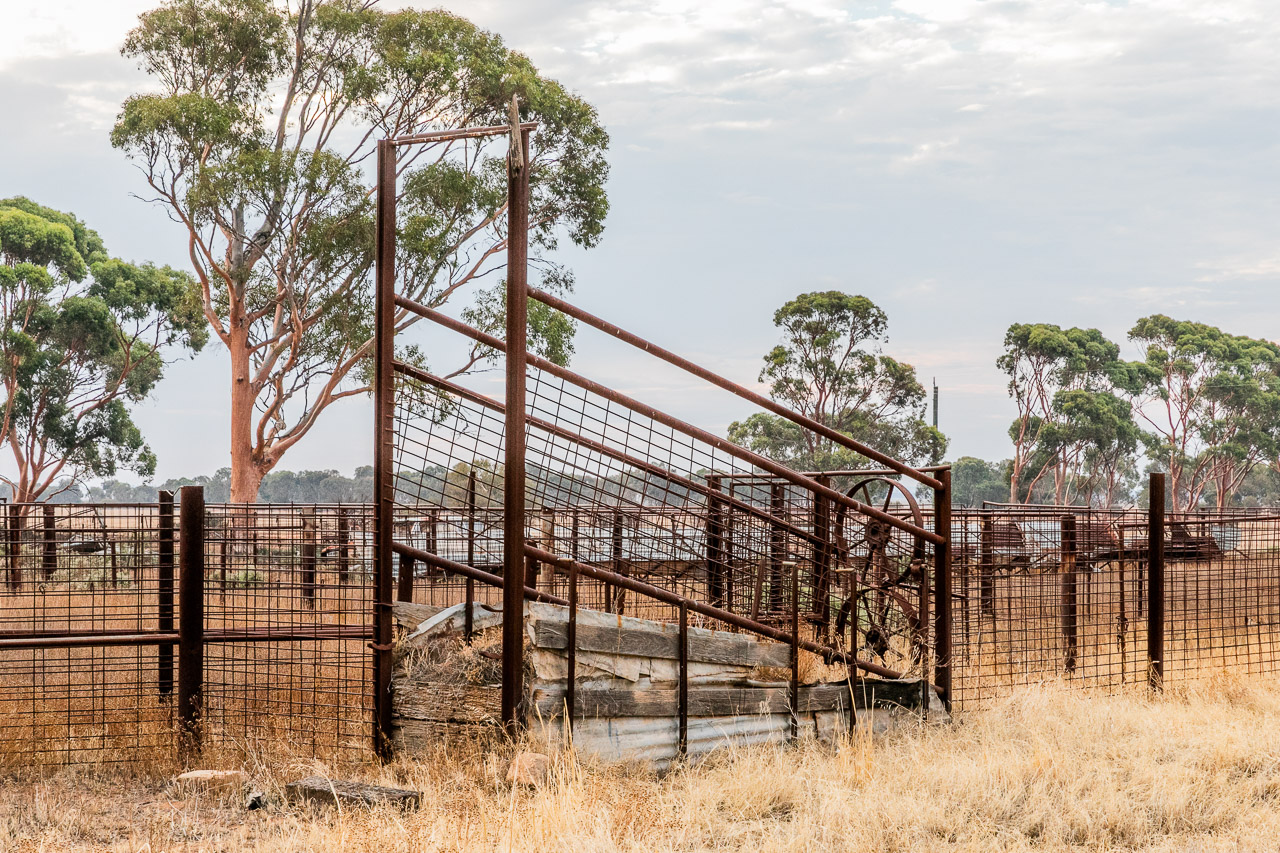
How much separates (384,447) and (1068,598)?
6.92 metres

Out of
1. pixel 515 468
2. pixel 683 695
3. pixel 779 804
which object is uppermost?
pixel 515 468

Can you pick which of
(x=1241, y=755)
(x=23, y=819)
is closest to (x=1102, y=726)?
(x=1241, y=755)

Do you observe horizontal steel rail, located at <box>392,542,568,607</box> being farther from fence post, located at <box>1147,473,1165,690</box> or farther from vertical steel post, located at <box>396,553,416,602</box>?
fence post, located at <box>1147,473,1165,690</box>

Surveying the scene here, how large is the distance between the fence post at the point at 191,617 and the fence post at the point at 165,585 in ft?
0.58

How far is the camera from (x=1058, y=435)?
4219 centimetres

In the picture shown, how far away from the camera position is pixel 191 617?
6.09 m

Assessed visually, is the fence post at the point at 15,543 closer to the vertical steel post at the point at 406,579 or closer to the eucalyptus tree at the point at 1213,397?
the vertical steel post at the point at 406,579

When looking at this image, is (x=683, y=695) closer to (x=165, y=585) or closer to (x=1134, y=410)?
(x=165, y=585)

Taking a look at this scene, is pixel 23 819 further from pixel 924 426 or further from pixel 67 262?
pixel 924 426

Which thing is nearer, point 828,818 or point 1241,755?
point 828,818

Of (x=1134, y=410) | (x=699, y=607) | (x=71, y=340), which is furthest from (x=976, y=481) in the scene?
(x=699, y=607)

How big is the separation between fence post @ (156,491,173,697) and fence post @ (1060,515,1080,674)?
6.31m

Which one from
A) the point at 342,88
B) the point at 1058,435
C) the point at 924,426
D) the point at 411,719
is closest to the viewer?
the point at 411,719

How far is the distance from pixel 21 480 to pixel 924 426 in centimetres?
3001
